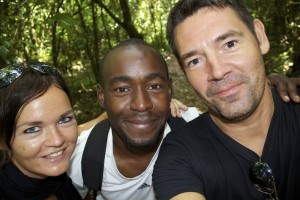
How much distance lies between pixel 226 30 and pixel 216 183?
3.48ft

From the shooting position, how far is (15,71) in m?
2.33

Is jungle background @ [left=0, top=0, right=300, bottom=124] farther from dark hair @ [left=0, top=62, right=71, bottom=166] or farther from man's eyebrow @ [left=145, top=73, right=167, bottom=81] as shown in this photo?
man's eyebrow @ [left=145, top=73, right=167, bottom=81]

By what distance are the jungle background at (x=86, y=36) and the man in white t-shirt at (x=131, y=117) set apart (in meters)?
1.60

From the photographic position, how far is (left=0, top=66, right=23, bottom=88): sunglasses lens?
2.27 meters

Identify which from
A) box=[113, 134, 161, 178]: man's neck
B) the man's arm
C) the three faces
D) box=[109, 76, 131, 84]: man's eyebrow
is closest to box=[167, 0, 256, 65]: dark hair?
the three faces


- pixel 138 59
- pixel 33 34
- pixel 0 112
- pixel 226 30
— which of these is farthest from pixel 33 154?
pixel 33 34

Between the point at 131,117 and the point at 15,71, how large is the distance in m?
1.03

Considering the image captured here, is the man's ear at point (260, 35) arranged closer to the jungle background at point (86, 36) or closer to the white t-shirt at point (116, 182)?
the white t-shirt at point (116, 182)

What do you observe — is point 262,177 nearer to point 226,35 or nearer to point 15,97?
point 226,35

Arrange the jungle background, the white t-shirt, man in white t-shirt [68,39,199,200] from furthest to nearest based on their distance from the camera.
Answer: the jungle background < the white t-shirt < man in white t-shirt [68,39,199,200]

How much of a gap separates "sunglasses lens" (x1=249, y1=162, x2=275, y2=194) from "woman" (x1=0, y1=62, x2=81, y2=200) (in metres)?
1.36

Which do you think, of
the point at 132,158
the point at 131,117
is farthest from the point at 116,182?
the point at 131,117

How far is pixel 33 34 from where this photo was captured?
28.6 feet

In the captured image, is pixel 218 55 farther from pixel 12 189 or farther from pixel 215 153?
pixel 12 189
